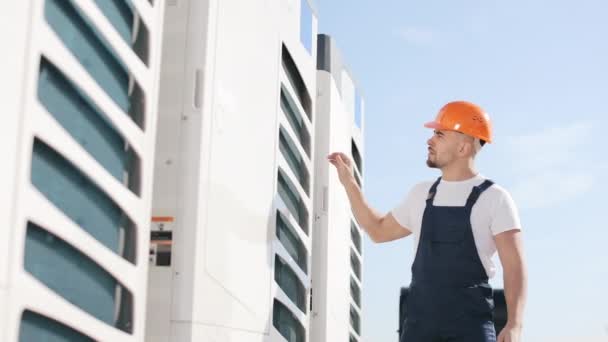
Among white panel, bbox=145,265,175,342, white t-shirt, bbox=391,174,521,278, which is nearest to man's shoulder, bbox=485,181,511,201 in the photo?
white t-shirt, bbox=391,174,521,278

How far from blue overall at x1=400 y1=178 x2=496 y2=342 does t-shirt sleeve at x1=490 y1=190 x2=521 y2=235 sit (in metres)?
0.11

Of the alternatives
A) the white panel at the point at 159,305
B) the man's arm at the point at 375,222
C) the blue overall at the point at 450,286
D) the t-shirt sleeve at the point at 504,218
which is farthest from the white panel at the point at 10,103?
the man's arm at the point at 375,222

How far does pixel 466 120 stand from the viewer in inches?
148

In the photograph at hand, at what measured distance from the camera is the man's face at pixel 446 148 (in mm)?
3760

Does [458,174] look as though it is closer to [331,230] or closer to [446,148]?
[446,148]

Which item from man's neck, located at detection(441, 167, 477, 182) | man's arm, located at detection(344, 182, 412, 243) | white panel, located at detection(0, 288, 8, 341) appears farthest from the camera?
man's arm, located at detection(344, 182, 412, 243)

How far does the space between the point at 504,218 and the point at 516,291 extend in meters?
0.33

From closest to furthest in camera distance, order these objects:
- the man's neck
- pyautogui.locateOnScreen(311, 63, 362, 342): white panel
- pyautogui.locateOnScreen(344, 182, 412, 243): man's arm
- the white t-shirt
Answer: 1. the white t-shirt
2. the man's neck
3. pyautogui.locateOnScreen(344, 182, 412, 243): man's arm
4. pyautogui.locateOnScreen(311, 63, 362, 342): white panel

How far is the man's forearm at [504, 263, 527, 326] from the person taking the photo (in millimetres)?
3443

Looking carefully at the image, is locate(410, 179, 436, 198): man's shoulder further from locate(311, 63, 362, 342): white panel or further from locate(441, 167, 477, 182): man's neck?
locate(311, 63, 362, 342): white panel

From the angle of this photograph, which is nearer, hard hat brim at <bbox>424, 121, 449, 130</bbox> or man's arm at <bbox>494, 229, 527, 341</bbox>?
man's arm at <bbox>494, 229, 527, 341</bbox>

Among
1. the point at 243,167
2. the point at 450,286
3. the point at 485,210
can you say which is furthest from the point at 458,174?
the point at 243,167

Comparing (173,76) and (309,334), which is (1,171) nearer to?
(173,76)

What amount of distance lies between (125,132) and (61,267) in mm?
551
